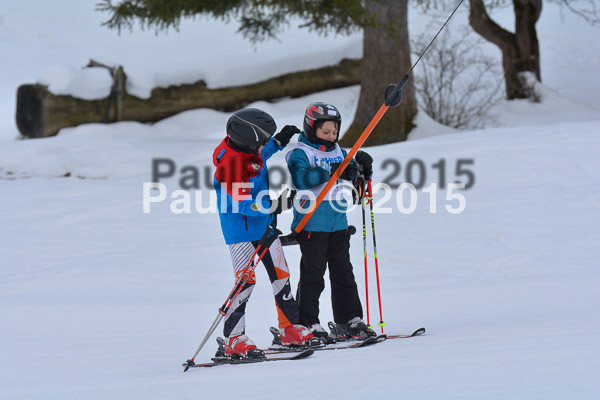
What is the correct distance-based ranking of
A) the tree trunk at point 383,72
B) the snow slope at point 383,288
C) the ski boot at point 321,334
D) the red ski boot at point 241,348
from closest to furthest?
the snow slope at point 383,288, the red ski boot at point 241,348, the ski boot at point 321,334, the tree trunk at point 383,72

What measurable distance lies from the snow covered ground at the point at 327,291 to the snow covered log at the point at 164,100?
1145 millimetres

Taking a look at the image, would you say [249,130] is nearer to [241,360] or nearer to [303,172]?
[303,172]

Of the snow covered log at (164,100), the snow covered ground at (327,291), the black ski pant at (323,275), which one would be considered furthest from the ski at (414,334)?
the snow covered log at (164,100)

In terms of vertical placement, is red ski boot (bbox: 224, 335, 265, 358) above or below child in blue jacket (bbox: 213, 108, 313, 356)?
below

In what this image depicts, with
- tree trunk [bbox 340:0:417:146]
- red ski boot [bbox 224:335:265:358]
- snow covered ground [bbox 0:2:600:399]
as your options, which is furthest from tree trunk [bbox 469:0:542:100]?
red ski boot [bbox 224:335:265:358]

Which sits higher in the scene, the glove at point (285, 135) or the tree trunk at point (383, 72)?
the tree trunk at point (383, 72)

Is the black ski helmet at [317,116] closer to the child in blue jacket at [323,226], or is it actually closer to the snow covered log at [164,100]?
the child in blue jacket at [323,226]

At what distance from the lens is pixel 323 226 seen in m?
4.61

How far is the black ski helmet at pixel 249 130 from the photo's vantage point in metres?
4.25

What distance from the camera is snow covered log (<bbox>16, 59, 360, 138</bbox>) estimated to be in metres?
14.3

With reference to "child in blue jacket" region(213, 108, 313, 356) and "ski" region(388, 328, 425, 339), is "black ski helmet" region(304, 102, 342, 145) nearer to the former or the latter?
"child in blue jacket" region(213, 108, 313, 356)

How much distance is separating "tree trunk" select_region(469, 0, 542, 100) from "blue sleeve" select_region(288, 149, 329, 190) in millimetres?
12748

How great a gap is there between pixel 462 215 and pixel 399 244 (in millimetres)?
1084

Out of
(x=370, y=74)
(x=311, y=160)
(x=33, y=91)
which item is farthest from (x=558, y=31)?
(x=311, y=160)
